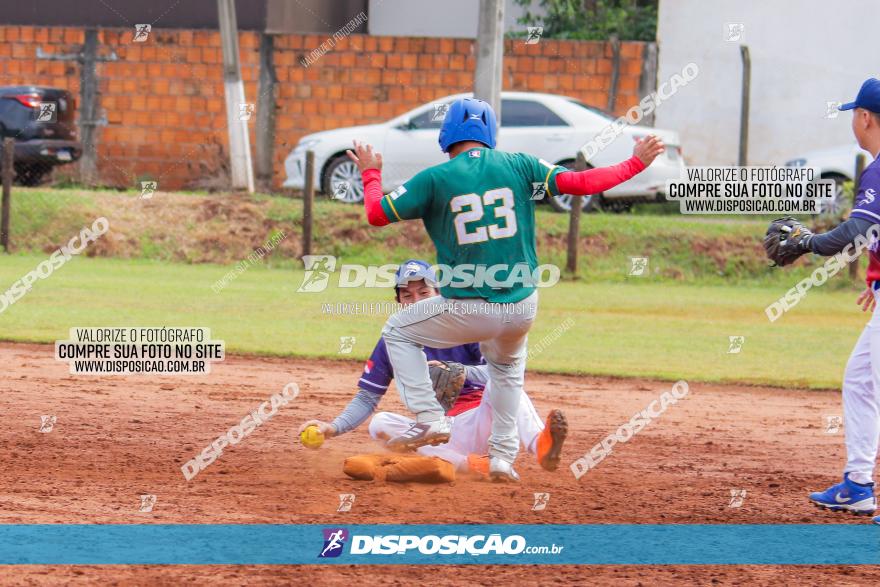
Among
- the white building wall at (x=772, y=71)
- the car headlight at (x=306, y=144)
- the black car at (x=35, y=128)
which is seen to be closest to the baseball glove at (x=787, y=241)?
the car headlight at (x=306, y=144)

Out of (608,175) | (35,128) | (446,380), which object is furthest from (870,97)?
(35,128)

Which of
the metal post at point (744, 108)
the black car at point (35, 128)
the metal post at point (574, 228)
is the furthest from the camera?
the metal post at point (744, 108)

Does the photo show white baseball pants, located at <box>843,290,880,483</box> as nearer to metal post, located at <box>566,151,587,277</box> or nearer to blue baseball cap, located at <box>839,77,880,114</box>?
blue baseball cap, located at <box>839,77,880,114</box>

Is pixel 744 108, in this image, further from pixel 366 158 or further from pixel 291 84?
pixel 366 158

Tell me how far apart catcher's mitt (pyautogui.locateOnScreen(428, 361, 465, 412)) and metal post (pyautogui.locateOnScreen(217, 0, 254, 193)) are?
15.4 meters

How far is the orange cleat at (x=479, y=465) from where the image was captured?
733 centimetres

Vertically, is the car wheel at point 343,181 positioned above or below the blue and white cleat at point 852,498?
above

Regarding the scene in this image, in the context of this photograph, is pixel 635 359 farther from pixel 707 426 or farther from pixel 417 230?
pixel 417 230

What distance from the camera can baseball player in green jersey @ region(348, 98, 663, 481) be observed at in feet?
21.5

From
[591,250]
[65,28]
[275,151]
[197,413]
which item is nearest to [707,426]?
[197,413]

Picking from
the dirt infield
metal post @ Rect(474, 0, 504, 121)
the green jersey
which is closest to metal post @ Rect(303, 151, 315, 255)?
metal post @ Rect(474, 0, 504, 121)

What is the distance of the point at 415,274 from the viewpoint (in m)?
7.18

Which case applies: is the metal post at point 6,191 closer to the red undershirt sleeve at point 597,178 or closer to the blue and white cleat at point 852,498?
the red undershirt sleeve at point 597,178

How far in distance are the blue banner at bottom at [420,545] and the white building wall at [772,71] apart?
19221mm
